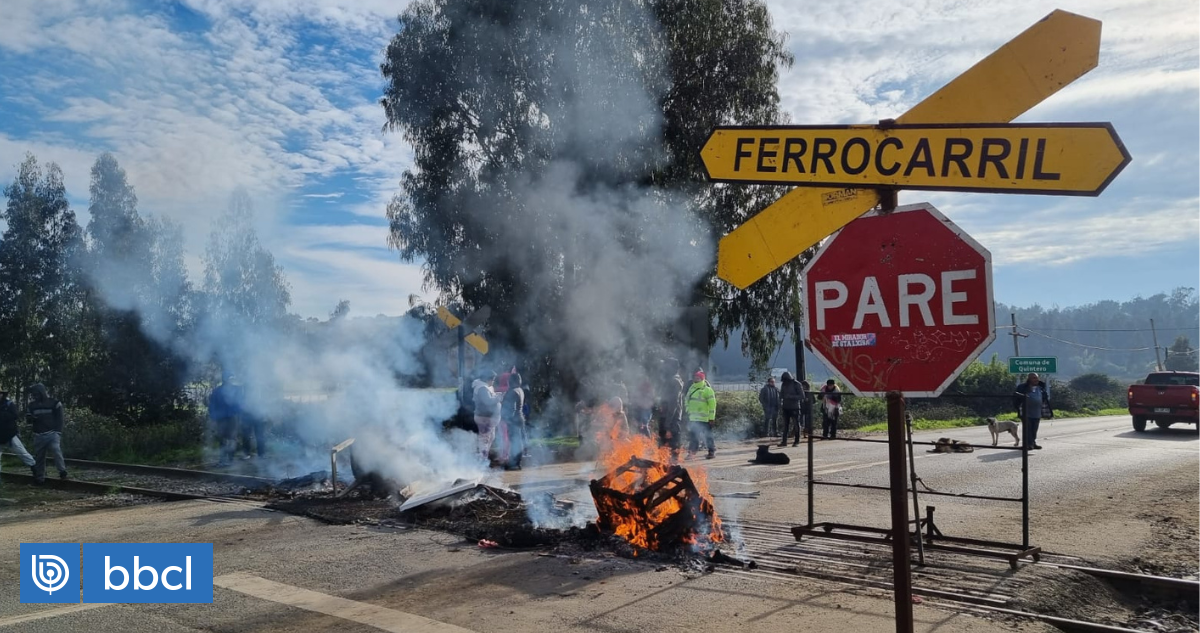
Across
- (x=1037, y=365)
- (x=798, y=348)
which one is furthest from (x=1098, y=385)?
(x=798, y=348)

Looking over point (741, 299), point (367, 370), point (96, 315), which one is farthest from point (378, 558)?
point (96, 315)

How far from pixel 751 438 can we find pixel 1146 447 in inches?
338

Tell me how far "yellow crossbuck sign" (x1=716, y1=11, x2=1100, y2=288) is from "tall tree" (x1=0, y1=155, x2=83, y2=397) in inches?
968

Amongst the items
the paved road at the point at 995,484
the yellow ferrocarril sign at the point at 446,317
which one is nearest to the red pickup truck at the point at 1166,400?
the paved road at the point at 995,484

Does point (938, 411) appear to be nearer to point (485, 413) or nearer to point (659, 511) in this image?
point (485, 413)

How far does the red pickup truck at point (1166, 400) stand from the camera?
20906mm

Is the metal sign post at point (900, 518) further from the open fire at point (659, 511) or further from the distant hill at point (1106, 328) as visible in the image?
the distant hill at point (1106, 328)

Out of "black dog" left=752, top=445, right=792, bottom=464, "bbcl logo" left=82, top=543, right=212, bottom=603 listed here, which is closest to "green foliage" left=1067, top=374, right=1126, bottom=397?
"black dog" left=752, top=445, right=792, bottom=464

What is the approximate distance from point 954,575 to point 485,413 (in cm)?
773

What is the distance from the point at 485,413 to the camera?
40.0ft

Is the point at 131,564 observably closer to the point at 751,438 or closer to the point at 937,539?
the point at 937,539

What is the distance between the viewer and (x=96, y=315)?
19.5 metres

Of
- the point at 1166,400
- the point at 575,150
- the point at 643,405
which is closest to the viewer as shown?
the point at 643,405

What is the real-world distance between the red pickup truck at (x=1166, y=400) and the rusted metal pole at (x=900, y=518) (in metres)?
22.9
